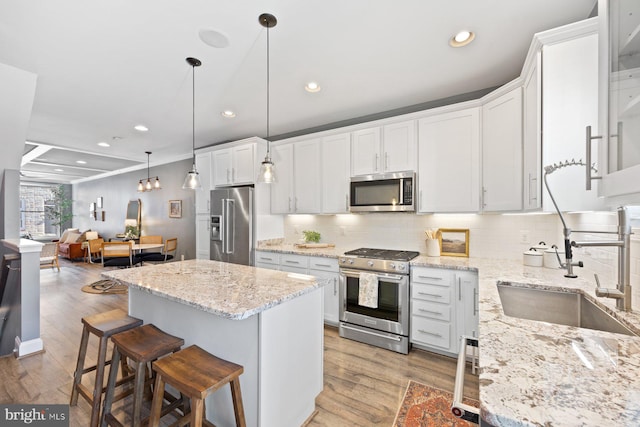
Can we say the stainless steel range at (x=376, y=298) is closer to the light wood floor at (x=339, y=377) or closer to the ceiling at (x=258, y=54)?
the light wood floor at (x=339, y=377)

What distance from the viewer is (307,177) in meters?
3.76

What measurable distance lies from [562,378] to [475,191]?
2199 mm

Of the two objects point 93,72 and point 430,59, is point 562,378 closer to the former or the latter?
point 430,59

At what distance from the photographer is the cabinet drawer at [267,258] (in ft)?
12.0

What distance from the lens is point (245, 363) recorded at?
1.51 meters

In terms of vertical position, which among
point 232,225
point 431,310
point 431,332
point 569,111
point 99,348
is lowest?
point 431,332

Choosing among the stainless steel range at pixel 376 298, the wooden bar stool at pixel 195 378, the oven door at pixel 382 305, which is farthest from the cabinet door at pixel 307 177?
the wooden bar stool at pixel 195 378

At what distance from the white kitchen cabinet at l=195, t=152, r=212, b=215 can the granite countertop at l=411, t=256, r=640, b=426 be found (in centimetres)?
414

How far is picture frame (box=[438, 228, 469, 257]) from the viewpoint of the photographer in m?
2.95

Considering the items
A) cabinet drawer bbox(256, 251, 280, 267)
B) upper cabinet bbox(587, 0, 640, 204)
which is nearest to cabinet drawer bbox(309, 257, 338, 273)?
cabinet drawer bbox(256, 251, 280, 267)

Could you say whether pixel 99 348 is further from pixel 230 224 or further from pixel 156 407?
pixel 230 224

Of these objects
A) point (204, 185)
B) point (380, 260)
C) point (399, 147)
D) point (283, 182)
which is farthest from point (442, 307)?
point (204, 185)

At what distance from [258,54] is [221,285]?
1798 millimetres

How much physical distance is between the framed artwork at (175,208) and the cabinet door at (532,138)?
6.16 meters
